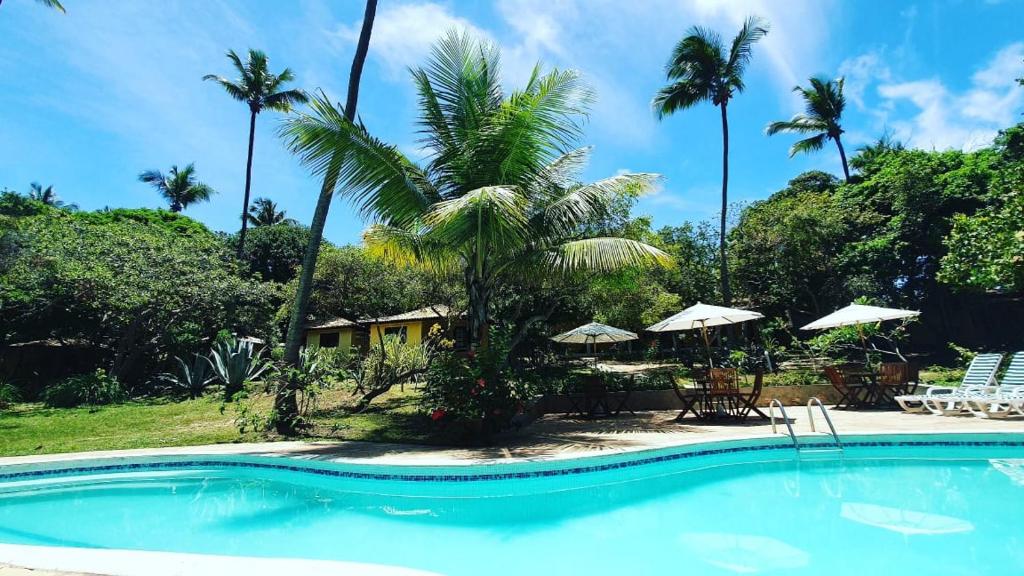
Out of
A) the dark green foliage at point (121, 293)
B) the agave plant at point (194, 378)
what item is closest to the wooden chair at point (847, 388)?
the agave plant at point (194, 378)

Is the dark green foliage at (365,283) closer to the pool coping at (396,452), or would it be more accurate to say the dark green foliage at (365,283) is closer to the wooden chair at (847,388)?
the pool coping at (396,452)

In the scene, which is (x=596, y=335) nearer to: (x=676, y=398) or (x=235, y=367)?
(x=676, y=398)

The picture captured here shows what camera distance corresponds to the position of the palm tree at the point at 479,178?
8.14m

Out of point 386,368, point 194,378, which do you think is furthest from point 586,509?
point 194,378

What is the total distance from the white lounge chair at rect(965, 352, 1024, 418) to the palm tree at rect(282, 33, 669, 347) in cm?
652

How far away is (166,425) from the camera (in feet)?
34.4

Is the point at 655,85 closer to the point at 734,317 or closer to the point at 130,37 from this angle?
the point at 734,317

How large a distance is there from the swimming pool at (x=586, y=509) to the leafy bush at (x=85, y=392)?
816cm

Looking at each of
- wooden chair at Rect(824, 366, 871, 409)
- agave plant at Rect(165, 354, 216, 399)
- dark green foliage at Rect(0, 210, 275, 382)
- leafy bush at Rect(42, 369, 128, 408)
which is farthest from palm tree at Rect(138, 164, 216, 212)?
wooden chair at Rect(824, 366, 871, 409)

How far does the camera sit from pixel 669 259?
8922mm

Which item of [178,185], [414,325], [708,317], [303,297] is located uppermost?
[178,185]

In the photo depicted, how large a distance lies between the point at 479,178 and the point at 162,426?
26.4 ft

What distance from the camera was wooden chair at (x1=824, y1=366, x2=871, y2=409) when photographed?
449 inches

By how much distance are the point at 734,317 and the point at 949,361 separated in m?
16.1
